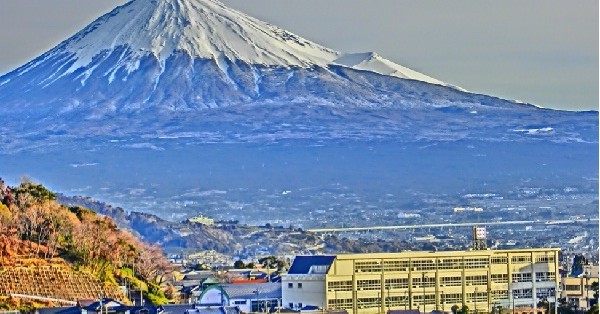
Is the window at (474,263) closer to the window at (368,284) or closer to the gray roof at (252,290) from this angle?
the window at (368,284)

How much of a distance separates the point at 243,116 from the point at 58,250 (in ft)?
278

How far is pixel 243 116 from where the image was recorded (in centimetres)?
11494

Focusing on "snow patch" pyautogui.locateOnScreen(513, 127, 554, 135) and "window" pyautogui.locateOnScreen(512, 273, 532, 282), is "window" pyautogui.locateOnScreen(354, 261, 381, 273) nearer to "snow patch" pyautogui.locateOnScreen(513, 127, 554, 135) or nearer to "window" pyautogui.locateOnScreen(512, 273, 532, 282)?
"window" pyautogui.locateOnScreen(512, 273, 532, 282)

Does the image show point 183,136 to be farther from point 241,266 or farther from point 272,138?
point 241,266

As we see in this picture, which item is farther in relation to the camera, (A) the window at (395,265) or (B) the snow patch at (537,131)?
(B) the snow patch at (537,131)

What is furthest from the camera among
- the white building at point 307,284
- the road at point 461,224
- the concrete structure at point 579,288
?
the road at point 461,224

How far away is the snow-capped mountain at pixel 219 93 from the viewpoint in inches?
4478

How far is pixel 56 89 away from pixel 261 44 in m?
11.9

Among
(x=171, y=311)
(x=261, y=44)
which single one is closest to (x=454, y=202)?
(x=261, y=44)

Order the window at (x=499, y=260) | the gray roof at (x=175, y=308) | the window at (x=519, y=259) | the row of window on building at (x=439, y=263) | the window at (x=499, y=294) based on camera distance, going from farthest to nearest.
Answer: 1. the window at (x=519, y=259)
2. the window at (x=499, y=260)
3. the window at (x=499, y=294)
4. the row of window on building at (x=439, y=263)
5. the gray roof at (x=175, y=308)

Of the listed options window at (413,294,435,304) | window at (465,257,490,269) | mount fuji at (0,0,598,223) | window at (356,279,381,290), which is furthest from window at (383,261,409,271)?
mount fuji at (0,0,598,223)

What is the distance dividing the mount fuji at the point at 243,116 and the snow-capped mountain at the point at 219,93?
0.25 ft

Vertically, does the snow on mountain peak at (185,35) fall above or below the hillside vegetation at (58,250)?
above

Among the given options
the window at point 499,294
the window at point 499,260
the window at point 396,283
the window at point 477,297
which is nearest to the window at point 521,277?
the window at point 499,260
